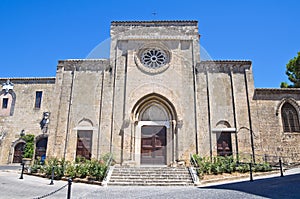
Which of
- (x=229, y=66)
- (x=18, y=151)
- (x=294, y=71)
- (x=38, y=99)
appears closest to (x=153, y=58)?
(x=229, y=66)

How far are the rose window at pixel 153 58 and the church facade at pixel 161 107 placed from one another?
0.07 m

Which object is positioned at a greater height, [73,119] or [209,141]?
[73,119]

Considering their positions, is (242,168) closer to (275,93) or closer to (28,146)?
(275,93)

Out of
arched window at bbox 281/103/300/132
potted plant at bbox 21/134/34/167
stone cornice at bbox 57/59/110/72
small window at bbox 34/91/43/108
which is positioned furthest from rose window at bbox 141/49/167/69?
potted plant at bbox 21/134/34/167

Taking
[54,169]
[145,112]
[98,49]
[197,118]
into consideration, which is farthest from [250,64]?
[54,169]

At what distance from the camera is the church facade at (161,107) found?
13984 millimetres

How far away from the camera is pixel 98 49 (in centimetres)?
1409

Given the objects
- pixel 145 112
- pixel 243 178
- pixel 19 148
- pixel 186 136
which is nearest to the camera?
pixel 243 178

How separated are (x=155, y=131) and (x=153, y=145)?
0.89 m

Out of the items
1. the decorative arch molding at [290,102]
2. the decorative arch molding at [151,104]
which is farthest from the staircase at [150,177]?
the decorative arch molding at [290,102]

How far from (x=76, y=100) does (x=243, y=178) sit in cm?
1065

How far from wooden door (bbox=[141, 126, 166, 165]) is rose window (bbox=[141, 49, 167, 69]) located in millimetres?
4220

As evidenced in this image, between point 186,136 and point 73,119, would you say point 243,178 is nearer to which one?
point 186,136

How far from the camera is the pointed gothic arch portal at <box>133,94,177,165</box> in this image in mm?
14000
